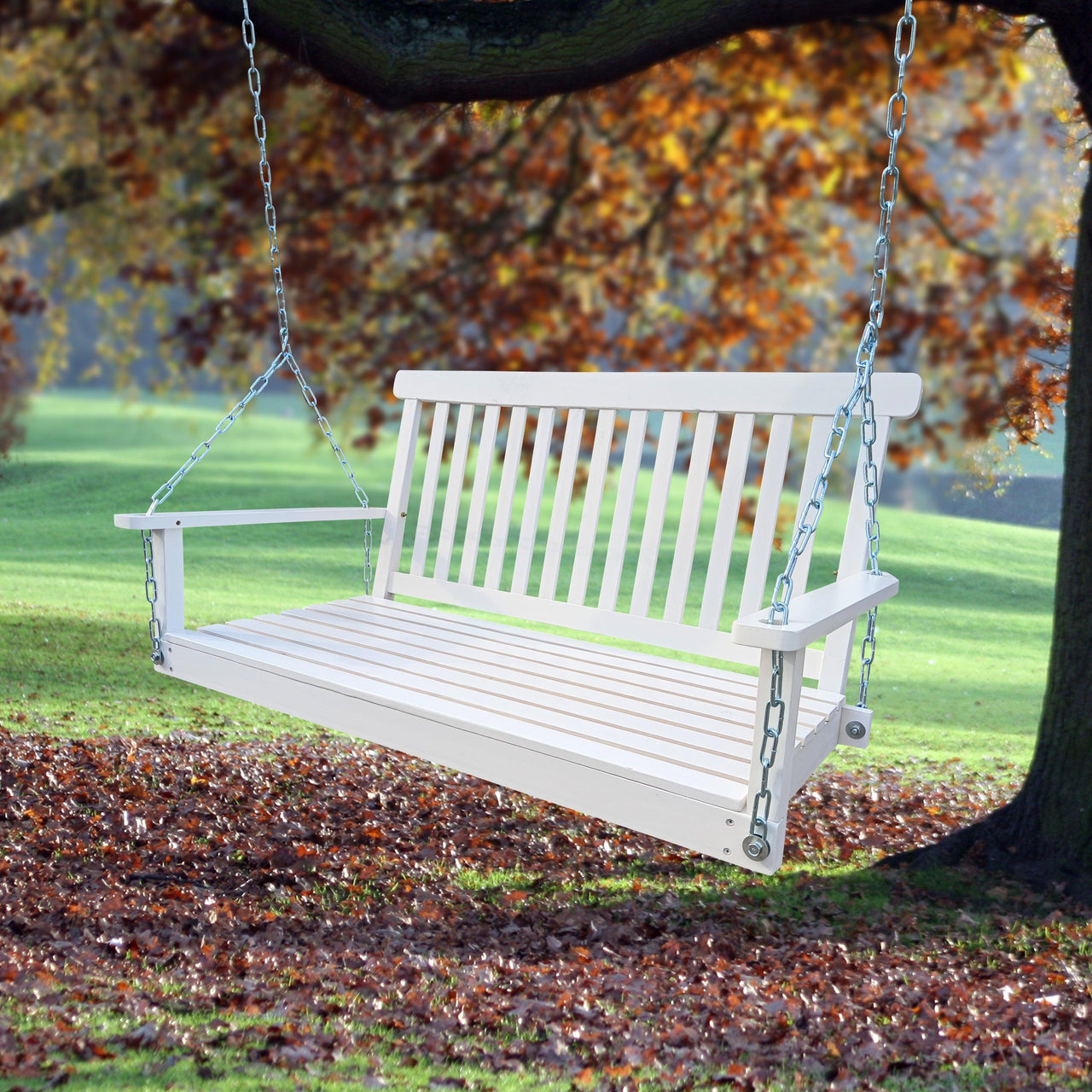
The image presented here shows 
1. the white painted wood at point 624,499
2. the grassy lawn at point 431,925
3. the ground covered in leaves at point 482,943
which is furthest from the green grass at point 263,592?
the white painted wood at point 624,499

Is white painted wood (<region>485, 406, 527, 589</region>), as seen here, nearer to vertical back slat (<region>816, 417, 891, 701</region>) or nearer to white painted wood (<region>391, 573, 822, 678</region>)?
white painted wood (<region>391, 573, 822, 678</region>)

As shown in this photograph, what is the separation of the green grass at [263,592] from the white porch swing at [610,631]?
99.3 inches

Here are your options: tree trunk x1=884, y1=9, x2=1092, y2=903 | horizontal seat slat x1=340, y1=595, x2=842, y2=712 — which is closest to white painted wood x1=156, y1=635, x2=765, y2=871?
horizontal seat slat x1=340, y1=595, x2=842, y2=712

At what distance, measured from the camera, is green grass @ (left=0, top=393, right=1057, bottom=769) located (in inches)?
239

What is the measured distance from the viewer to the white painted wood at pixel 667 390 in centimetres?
289

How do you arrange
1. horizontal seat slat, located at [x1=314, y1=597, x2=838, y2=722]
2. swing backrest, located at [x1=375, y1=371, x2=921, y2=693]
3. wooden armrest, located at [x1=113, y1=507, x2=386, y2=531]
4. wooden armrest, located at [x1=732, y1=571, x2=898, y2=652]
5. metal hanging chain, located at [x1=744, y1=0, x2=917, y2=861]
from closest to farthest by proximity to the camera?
1. wooden armrest, located at [x1=732, y1=571, x2=898, y2=652]
2. metal hanging chain, located at [x1=744, y1=0, x2=917, y2=861]
3. horizontal seat slat, located at [x1=314, y1=597, x2=838, y2=722]
4. swing backrest, located at [x1=375, y1=371, x2=921, y2=693]
5. wooden armrest, located at [x1=113, y1=507, x2=386, y2=531]

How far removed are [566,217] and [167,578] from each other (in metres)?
4.96

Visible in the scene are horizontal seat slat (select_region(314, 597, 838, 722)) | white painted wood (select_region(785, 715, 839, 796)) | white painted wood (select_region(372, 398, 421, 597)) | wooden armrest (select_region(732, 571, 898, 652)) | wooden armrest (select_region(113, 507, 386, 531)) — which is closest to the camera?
wooden armrest (select_region(732, 571, 898, 652))

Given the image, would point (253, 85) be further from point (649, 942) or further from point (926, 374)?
point (926, 374)

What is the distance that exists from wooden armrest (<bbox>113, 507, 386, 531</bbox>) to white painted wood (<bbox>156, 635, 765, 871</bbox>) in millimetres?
356

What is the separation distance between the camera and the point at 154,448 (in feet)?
55.7

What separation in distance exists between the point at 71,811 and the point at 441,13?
303 centimetres

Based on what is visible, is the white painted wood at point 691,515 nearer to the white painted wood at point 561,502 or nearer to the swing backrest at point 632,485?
the swing backrest at point 632,485

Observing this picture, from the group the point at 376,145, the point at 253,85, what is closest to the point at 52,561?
the point at 376,145
